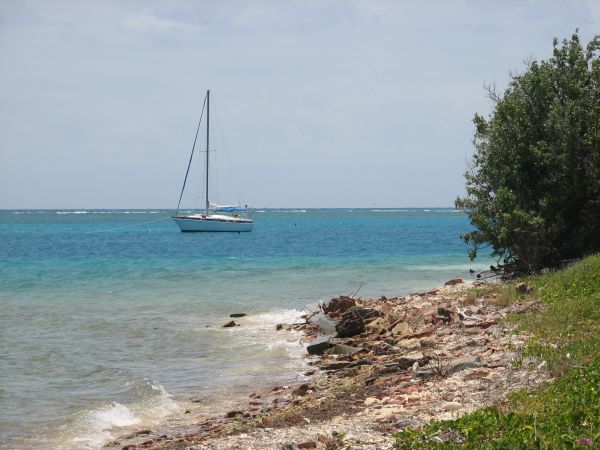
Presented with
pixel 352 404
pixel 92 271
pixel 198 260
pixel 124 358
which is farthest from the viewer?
pixel 198 260

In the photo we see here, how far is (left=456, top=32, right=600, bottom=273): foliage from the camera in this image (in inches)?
896

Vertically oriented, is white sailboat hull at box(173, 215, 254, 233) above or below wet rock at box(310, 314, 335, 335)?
above

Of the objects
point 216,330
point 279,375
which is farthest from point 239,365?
point 216,330

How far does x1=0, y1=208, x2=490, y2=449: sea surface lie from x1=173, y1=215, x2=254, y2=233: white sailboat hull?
32.6 metres

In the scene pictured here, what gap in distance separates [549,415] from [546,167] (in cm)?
1673

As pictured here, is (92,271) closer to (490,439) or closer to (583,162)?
(583,162)

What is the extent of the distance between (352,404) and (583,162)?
14.9 m

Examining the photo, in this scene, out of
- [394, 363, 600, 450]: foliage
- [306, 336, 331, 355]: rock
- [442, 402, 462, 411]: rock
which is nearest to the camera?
[394, 363, 600, 450]: foliage

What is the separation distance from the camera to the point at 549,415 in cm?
824

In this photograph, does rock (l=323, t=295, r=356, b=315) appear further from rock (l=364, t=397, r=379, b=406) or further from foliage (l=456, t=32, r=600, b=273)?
rock (l=364, t=397, r=379, b=406)

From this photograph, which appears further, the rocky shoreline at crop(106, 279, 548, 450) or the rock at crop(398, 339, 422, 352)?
the rock at crop(398, 339, 422, 352)

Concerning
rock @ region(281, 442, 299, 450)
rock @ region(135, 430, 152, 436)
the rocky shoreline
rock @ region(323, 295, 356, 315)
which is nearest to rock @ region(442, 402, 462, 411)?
the rocky shoreline

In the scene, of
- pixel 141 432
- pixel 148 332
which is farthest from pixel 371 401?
pixel 148 332

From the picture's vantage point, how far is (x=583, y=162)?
2292 cm
